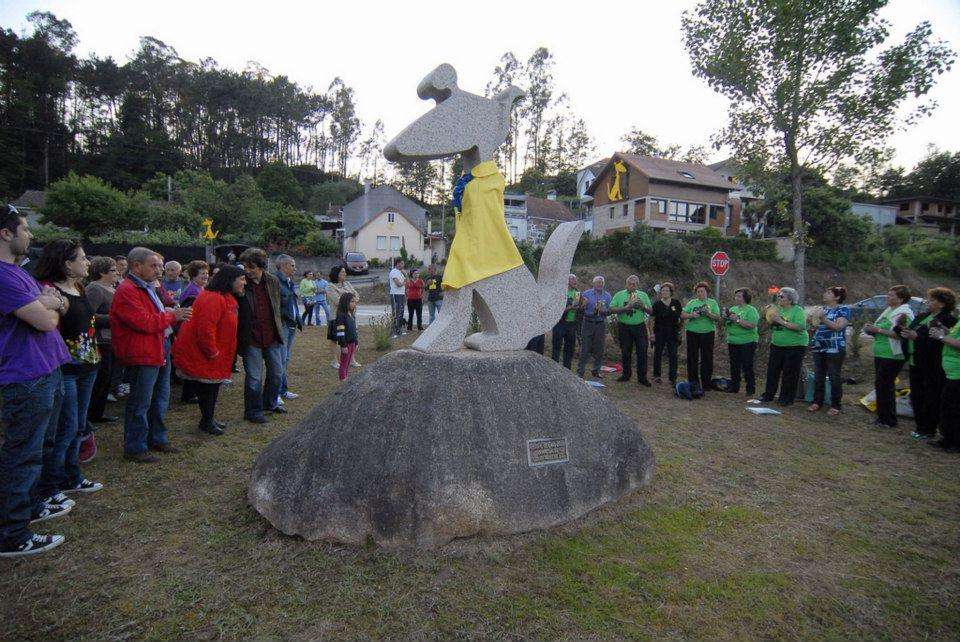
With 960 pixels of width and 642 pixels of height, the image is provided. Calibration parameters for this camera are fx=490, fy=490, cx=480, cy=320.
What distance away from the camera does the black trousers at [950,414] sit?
5.39 metres

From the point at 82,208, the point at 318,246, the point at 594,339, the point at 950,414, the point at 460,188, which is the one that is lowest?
the point at 950,414

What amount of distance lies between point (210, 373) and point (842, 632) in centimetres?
549

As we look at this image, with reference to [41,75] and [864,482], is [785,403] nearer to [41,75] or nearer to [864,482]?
[864,482]

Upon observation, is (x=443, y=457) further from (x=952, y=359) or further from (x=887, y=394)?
(x=887, y=394)

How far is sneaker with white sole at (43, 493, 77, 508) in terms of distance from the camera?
363cm

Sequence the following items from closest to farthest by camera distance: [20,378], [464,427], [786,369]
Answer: [20,378] < [464,427] < [786,369]

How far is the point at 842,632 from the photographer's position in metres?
2.64

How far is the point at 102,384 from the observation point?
5.65m

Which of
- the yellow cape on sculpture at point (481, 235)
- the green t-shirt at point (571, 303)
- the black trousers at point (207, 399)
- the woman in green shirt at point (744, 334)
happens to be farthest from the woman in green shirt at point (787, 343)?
the black trousers at point (207, 399)

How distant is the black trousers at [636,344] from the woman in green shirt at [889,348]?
3.11 meters

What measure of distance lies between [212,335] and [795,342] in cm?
781

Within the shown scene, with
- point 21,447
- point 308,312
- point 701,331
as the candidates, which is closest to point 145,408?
point 21,447

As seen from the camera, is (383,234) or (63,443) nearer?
(63,443)

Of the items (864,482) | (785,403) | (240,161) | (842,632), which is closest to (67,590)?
(842,632)
